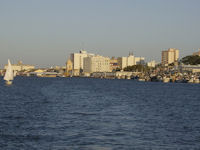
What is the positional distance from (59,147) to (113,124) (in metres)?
7.03

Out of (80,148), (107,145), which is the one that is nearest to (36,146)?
(80,148)

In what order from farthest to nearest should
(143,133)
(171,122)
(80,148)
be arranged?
(171,122), (143,133), (80,148)

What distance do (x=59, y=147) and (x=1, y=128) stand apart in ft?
18.9

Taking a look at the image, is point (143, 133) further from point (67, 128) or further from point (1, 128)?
point (1, 128)

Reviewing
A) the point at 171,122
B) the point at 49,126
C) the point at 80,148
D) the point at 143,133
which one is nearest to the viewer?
the point at 80,148

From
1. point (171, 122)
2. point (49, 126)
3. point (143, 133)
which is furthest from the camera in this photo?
point (171, 122)

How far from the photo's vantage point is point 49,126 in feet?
71.5

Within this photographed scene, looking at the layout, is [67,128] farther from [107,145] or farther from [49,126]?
[107,145]

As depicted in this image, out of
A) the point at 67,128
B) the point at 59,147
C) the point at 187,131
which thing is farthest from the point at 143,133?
the point at 59,147

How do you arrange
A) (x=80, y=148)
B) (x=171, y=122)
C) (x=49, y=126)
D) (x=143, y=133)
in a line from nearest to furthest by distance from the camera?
(x=80, y=148)
(x=143, y=133)
(x=49, y=126)
(x=171, y=122)

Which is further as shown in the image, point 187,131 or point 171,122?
point 171,122

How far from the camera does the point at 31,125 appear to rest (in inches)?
869

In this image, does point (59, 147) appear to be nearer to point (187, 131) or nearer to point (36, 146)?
point (36, 146)

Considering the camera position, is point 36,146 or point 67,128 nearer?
point 36,146
